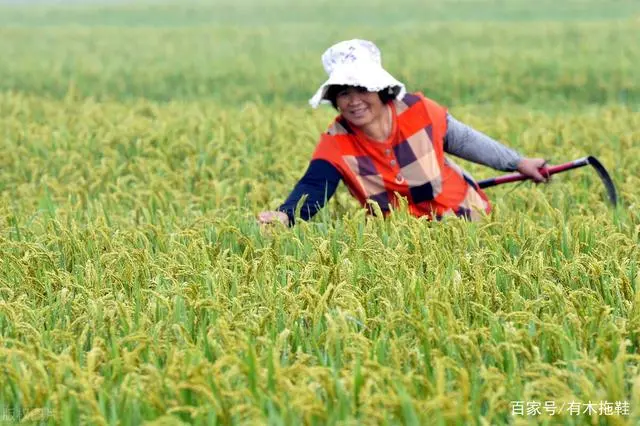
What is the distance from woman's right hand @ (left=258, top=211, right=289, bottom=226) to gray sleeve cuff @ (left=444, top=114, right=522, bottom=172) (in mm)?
1144

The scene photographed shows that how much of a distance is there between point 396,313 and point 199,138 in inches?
251

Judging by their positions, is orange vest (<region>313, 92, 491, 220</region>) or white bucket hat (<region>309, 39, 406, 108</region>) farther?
orange vest (<region>313, 92, 491, 220</region>)

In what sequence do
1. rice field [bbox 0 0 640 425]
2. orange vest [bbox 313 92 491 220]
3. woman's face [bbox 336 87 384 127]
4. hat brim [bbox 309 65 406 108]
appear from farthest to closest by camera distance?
1. orange vest [bbox 313 92 491 220]
2. woman's face [bbox 336 87 384 127]
3. hat brim [bbox 309 65 406 108]
4. rice field [bbox 0 0 640 425]

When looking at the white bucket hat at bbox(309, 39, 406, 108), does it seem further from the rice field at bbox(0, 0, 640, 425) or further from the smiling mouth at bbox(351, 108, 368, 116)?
the rice field at bbox(0, 0, 640, 425)

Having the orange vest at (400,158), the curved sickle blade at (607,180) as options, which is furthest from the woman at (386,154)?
the curved sickle blade at (607,180)

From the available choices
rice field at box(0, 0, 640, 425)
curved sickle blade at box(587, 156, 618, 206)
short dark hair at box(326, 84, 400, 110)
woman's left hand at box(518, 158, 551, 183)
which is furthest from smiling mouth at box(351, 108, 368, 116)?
curved sickle blade at box(587, 156, 618, 206)

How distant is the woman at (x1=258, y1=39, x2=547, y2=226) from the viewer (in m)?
5.88

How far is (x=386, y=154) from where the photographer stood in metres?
6.04

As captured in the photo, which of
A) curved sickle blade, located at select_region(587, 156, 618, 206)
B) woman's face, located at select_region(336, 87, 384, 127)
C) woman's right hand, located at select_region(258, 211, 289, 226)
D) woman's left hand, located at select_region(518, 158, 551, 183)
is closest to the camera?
woman's right hand, located at select_region(258, 211, 289, 226)

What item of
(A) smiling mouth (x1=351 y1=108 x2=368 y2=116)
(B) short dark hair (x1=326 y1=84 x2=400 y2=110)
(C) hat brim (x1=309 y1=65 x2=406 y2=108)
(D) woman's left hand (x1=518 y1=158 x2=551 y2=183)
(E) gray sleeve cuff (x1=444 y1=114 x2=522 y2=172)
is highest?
(C) hat brim (x1=309 y1=65 x2=406 y2=108)

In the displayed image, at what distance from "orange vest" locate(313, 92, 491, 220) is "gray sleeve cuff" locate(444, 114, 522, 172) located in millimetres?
149

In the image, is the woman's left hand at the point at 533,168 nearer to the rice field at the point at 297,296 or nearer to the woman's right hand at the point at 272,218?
the rice field at the point at 297,296

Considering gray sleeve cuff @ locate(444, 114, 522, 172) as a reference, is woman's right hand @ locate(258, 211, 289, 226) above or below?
below

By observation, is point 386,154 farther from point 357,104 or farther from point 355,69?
point 355,69
